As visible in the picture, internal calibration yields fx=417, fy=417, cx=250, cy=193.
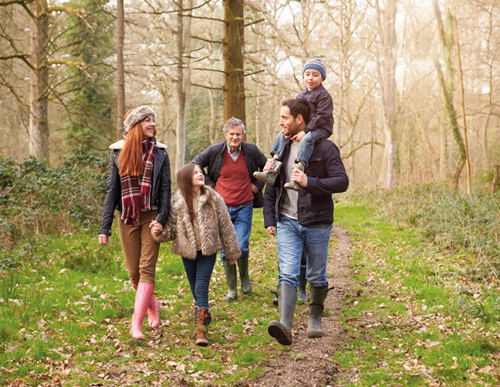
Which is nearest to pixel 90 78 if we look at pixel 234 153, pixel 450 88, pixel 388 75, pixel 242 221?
pixel 388 75

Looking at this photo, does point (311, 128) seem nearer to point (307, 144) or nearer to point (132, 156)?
point (307, 144)

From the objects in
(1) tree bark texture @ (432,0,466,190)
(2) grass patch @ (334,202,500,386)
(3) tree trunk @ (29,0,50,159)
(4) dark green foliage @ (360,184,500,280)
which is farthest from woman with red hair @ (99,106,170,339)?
(1) tree bark texture @ (432,0,466,190)

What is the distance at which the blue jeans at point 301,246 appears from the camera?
14.3ft

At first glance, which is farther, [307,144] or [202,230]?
[202,230]

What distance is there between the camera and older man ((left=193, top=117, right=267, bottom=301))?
19.6 ft

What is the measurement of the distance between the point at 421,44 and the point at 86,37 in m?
19.4

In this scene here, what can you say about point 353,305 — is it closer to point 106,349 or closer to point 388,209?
point 106,349

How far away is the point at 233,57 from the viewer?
1009 centimetres

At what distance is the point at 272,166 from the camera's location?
4512mm

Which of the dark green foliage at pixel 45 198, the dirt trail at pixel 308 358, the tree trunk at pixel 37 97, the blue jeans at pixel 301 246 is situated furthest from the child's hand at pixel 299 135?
the tree trunk at pixel 37 97

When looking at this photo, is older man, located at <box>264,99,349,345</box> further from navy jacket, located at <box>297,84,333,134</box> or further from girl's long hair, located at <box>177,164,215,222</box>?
girl's long hair, located at <box>177,164,215,222</box>

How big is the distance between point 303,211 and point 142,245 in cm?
179

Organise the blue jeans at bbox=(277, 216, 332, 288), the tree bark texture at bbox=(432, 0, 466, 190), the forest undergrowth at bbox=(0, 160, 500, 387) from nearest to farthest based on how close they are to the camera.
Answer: the forest undergrowth at bbox=(0, 160, 500, 387), the blue jeans at bbox=(277, 216, 332, 288), the tree bark texture at bbox=(432, 0, 466, 190)

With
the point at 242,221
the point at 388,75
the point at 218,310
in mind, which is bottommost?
the point at 218,310
